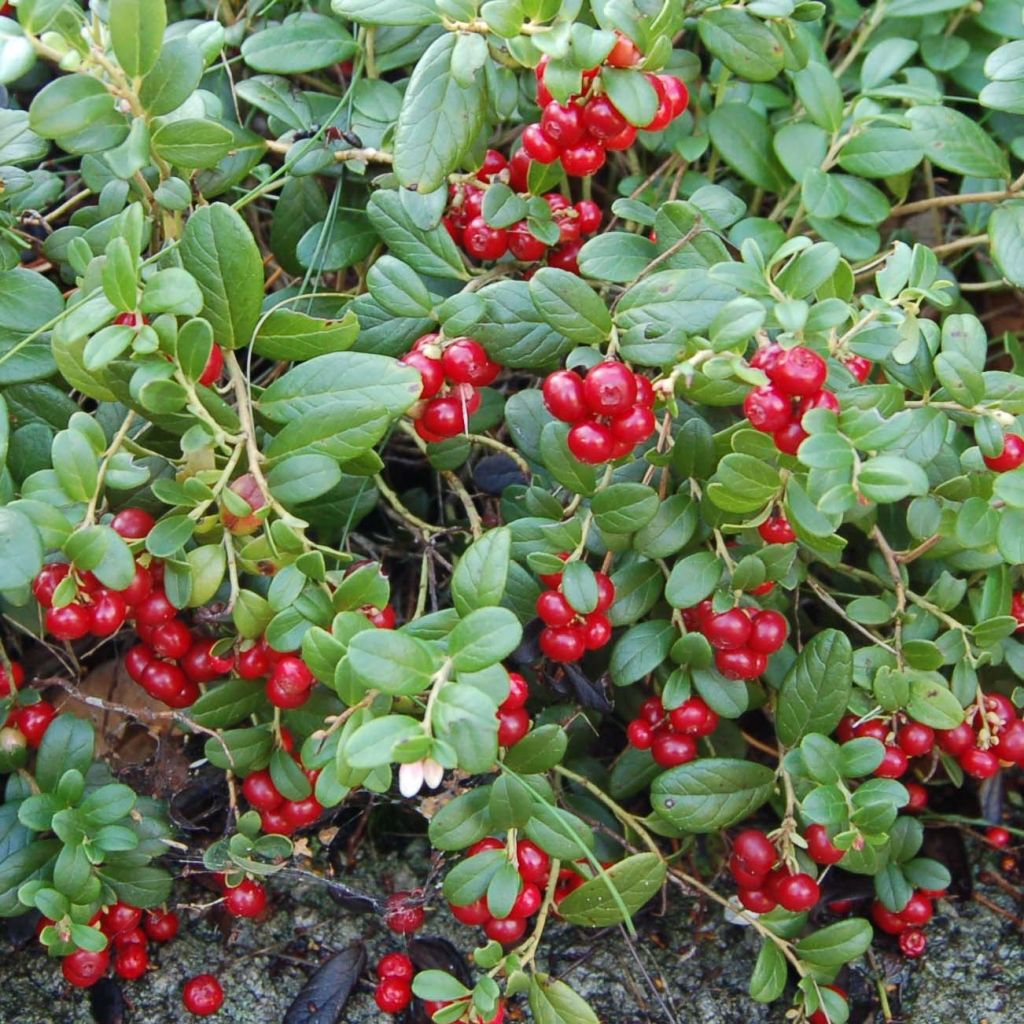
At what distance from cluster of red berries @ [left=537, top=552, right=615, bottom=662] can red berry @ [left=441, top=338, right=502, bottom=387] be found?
318 millimetres

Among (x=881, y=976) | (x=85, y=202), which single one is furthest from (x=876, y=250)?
(x=85, y=202)

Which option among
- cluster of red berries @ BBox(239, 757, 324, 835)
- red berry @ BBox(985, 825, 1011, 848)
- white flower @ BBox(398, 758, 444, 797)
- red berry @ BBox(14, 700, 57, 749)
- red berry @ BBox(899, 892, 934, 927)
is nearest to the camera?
white flower @ BBox(398, 758, 444, 797)

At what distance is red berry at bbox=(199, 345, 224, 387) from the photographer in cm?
161

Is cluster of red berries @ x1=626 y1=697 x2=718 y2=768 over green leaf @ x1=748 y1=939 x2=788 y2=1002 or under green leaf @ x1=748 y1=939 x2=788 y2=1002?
over

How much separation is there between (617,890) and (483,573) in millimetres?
585

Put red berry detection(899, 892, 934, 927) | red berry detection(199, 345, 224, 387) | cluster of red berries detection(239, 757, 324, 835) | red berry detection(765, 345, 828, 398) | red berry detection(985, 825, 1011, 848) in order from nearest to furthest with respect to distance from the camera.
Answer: red berry detection(765, 345, 828, 398), red berry detection(199, 345, 224, 387), cluster of red berries detection(239, 757, 324, 835), red berry detection(899, 892, 934, 927), red berry detection(985, 825, 1011, 848)

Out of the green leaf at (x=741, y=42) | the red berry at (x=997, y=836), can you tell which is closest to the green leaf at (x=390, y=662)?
the green leaf at (x=741, y=42)

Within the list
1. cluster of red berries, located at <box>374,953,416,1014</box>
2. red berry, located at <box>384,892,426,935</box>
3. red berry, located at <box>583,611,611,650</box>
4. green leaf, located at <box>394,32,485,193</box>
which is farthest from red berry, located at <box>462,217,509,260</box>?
cluster of red berries, located at <box>374,953,416,1014</box>

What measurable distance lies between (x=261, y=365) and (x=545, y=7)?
1.01 m

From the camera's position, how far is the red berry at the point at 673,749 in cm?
186

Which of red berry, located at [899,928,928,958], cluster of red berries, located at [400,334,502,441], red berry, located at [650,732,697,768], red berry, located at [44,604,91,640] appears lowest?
red berry, located at [899,928,928,958]

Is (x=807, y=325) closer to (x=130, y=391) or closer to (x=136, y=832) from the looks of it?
(x=130, y=391)

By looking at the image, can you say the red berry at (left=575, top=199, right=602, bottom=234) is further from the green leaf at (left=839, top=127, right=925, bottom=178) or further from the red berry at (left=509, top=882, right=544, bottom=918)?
the red berry at (left=509, top=882, right=544, bottom=918)

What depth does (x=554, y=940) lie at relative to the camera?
2078mm
